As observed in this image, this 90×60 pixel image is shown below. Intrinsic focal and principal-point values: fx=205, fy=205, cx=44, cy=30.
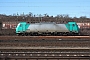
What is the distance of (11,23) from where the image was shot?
54.7 meters

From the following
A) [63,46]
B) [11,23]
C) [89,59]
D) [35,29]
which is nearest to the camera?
[89,59]

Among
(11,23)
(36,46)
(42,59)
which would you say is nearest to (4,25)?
(11,23)

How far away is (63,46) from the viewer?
63.5ft

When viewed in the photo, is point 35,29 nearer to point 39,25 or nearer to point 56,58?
point 39,25

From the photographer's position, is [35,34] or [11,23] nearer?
[35,34]

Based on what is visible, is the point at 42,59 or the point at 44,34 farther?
the point at 44,34

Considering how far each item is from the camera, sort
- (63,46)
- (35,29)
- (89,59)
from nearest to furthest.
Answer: (89,59), (63,46), (35,29)

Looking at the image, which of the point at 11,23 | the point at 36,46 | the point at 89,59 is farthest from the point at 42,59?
the point at 11,23

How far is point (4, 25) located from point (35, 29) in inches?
942

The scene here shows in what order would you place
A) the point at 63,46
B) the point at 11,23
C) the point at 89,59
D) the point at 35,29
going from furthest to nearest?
the point at 11,23 → the point at 35,29 → the point at 63,46 → the point at 89,59

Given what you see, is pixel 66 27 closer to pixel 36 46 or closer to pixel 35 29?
pixel 35 29

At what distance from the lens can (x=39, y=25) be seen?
35.1m

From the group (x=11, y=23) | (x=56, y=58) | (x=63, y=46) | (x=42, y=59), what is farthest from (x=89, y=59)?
(x=11, y=23)

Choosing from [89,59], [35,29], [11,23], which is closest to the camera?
[89,59]
